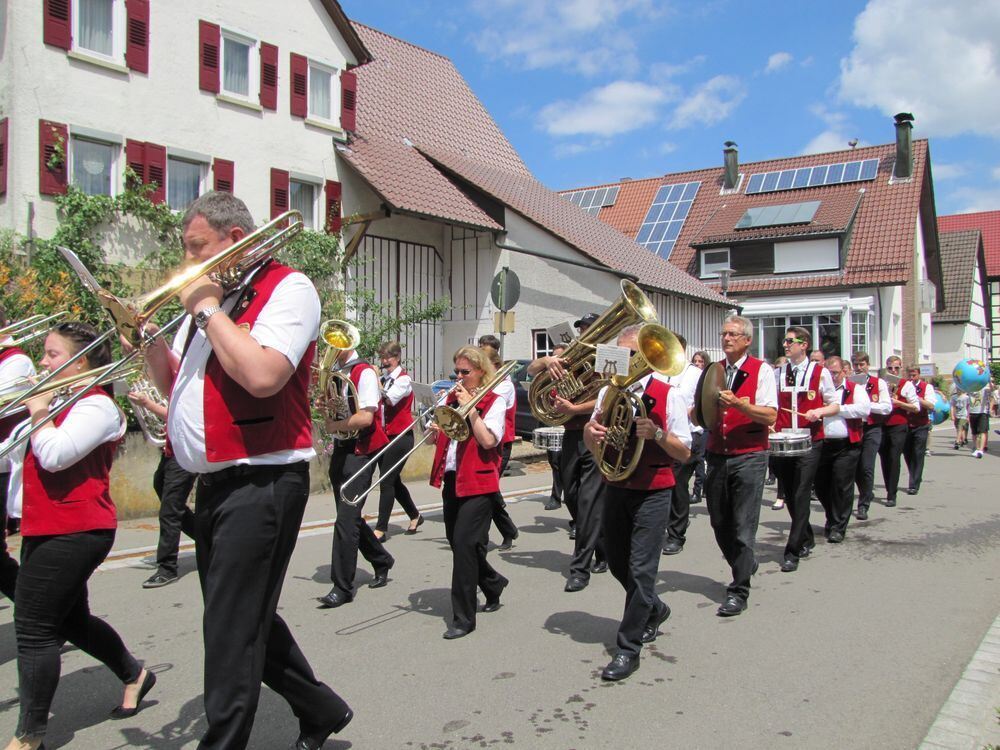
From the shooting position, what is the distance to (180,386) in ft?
9.75

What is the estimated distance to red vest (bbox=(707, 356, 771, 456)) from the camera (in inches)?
243

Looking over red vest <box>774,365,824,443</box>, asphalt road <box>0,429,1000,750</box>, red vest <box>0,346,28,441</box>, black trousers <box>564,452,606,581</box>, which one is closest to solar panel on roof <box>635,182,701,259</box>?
red vest <box>774,365,824,443</box>

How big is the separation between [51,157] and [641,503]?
1135cm

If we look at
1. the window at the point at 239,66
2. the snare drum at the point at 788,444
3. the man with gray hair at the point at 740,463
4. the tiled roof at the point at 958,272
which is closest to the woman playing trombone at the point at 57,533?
the man with gray hair at the point at 740,463

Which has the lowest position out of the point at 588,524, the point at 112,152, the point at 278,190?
the point at 588,524

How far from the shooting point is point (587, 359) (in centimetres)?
588

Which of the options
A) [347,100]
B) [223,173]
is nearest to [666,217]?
[347,100]

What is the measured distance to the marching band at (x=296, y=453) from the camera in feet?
9.40

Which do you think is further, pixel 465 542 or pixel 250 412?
pixel 465 542

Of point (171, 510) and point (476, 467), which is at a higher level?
point (476, 467)

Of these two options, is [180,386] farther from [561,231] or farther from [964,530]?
[561,231]

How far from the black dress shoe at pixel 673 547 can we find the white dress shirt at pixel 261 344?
581cm

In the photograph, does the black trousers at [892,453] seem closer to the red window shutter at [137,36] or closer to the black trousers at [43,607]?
the black trousers at [43,607]

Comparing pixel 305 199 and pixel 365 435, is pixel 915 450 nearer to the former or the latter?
pixel 365 435
